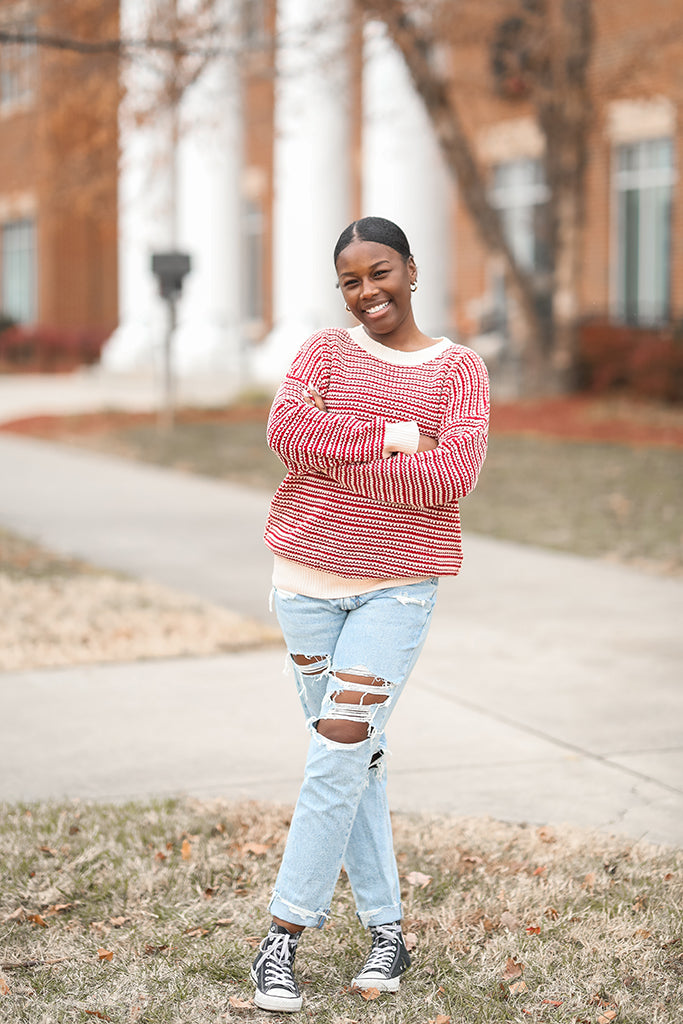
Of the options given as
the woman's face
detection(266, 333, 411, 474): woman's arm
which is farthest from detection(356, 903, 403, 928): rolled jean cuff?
the woman's face

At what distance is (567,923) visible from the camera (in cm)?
400

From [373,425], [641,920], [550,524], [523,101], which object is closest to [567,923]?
[641,920]

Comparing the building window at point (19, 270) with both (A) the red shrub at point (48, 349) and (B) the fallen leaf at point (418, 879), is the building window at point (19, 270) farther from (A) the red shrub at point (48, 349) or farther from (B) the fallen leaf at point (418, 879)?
(B) the fallen leaf at point (418, 879)

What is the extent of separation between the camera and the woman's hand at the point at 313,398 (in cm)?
350

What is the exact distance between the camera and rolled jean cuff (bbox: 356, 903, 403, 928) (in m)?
3.61

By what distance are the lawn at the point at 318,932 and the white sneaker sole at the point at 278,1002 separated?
32mm

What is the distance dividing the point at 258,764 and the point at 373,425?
2.29 meters

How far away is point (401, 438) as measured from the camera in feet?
11.3

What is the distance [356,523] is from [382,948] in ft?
3.41

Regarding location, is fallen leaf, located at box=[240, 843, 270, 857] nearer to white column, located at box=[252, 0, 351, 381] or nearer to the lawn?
the lawn

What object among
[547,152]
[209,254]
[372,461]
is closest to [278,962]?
[372,461]

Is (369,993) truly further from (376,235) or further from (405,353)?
(376,235)

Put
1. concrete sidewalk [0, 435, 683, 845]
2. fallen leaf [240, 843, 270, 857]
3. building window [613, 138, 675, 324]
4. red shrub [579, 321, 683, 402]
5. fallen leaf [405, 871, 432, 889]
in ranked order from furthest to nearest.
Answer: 1. building window [613, 138, 675, 324]
2. red shrub [579, 321, 683, 402]
3. concrete sidewalk [0, 435, 683, 845]
4. fallen leaf [240, 843, 270, 857]
5. fallen leaf [405, 871, 432, 889]

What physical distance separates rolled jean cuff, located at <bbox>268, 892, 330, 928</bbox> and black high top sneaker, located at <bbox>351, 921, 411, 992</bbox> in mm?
220
